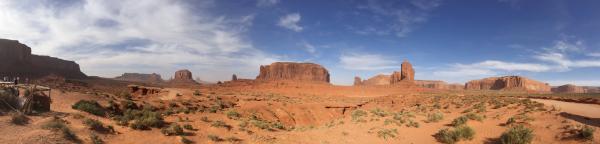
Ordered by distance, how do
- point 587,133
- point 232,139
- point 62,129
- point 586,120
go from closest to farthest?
point 587,133
point 62,129
point 586,120
point 232,139

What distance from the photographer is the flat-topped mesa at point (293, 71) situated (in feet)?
438

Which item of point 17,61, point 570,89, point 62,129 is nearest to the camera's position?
point 62,129

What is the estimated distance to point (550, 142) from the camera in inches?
476

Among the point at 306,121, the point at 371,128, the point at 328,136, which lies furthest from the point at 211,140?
the point at 306,121

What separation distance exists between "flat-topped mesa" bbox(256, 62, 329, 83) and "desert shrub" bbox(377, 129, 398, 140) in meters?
113

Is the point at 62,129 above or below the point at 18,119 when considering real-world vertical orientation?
below

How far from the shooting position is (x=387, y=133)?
17.3m

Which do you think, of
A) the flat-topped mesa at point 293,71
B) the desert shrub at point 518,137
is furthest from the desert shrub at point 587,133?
the flat-topped mesa at point 293,71

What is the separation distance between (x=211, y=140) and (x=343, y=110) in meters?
27.2

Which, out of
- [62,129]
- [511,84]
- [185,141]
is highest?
[511,84]

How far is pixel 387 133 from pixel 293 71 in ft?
400

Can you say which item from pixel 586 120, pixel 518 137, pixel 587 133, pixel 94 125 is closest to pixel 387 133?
pixel 518 137

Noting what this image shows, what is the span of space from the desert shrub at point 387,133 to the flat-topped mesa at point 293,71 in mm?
113447

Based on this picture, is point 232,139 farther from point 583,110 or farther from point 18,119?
point 583,110
